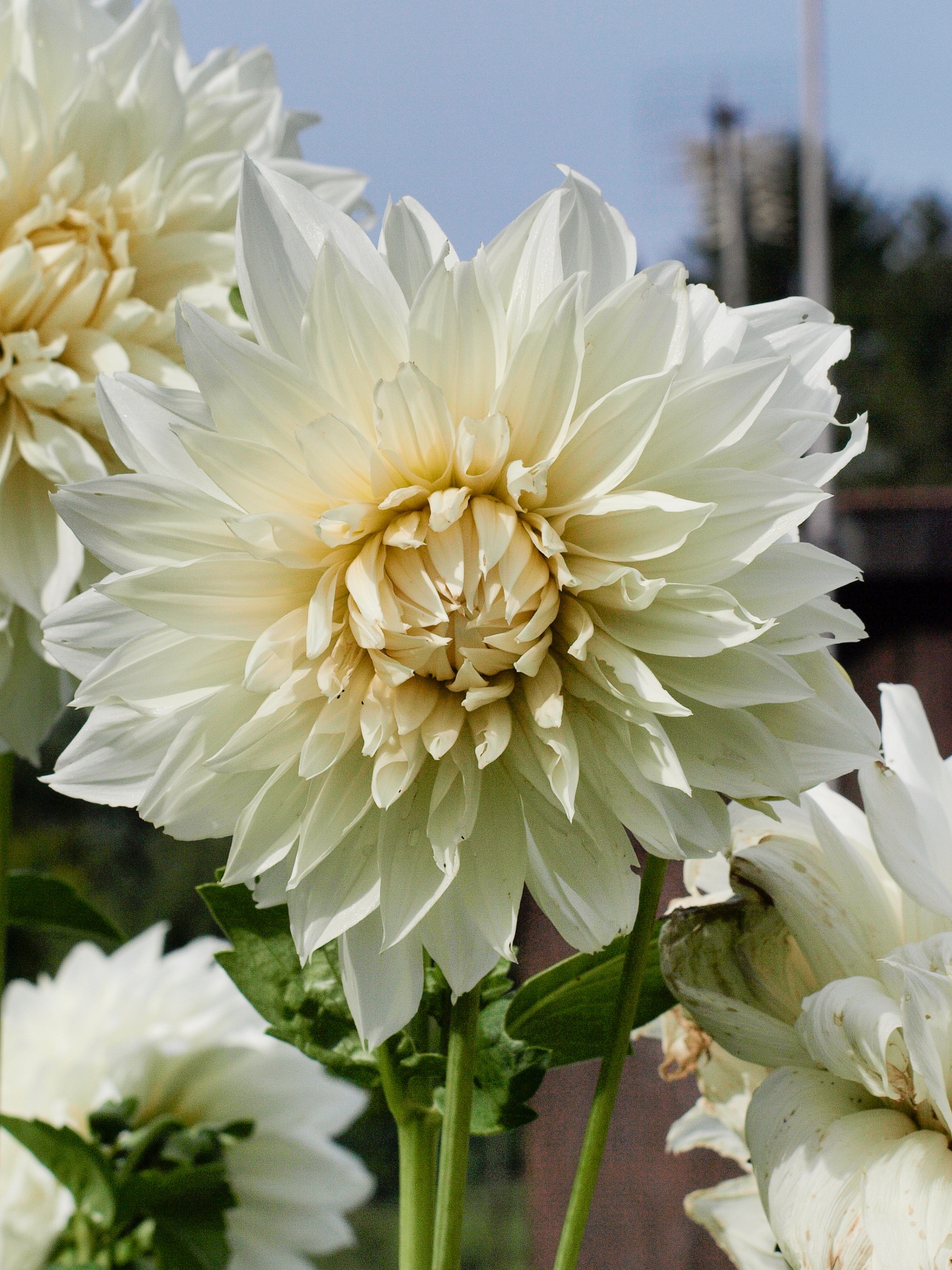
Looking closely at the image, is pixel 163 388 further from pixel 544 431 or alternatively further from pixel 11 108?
pixel 11 108

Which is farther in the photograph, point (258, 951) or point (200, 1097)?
point (200, 1097)

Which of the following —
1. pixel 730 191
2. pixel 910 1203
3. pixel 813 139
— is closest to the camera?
pixel 910 1203

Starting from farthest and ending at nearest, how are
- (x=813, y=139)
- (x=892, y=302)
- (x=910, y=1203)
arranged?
(x=892, y=302)
(x=813, y=139)
(x=910, y=1203)

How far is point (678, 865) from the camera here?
0.44m

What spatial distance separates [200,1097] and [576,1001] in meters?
0.41

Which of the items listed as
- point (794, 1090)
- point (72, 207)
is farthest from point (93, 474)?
point (794, 1090)

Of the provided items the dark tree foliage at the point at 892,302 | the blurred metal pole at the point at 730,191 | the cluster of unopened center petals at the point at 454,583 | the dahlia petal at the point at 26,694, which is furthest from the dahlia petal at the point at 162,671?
the dark tree foliage at the point at 892,302

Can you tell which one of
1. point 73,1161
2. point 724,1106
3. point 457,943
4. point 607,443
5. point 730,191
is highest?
point 607,443

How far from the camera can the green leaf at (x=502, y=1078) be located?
33 centimetres

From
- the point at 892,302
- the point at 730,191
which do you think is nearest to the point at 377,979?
the point at 730,191

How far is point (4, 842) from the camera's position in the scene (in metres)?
0.48

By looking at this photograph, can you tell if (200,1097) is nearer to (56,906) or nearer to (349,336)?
(56,906)

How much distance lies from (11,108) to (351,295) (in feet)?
0.95

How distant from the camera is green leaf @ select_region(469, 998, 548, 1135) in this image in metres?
0.33
